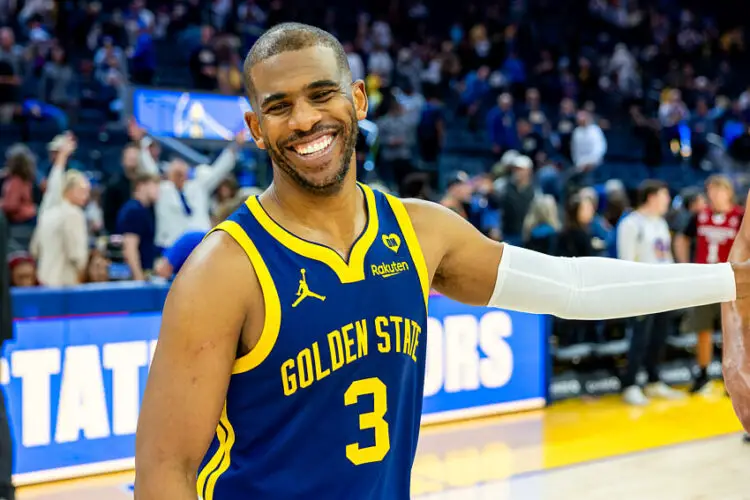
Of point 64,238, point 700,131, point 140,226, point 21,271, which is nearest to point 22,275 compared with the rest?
point 21,271

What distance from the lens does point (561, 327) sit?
269 inches

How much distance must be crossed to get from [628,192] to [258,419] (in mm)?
11599

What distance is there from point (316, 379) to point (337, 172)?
1.27ft

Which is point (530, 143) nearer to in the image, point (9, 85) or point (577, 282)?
point (9, 85)

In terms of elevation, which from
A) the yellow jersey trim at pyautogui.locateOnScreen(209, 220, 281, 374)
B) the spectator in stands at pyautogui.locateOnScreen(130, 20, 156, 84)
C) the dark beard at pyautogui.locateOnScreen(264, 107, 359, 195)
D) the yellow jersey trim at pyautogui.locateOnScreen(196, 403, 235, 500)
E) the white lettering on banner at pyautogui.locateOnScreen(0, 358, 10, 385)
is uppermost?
the spectator in stands at pyautogui.locateOnScreen(130, 20, 156, 84)

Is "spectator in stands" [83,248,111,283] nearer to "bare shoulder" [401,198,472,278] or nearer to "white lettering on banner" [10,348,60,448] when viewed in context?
"white lettering on banner" [10,348,60,448]

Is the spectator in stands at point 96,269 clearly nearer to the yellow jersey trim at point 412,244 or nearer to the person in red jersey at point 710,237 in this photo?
the person in red jersey at point 710,237

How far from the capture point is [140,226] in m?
6.54

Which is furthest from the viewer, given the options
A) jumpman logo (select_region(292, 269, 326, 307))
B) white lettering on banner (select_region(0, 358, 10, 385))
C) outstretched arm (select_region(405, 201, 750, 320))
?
white lettering on banner (select_region(0, 358, 10, 385))

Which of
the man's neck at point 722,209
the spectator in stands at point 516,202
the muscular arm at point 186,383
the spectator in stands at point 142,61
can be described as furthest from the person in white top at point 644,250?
the spectator in stands at point 142,61

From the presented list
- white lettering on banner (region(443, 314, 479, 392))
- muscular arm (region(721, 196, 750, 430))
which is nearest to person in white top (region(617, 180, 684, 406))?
white lettering on banner (region(443, 314, 479, 392))

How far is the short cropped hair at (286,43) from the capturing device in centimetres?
154

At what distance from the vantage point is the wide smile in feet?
5.08

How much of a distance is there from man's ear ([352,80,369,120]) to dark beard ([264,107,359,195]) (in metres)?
0.04
